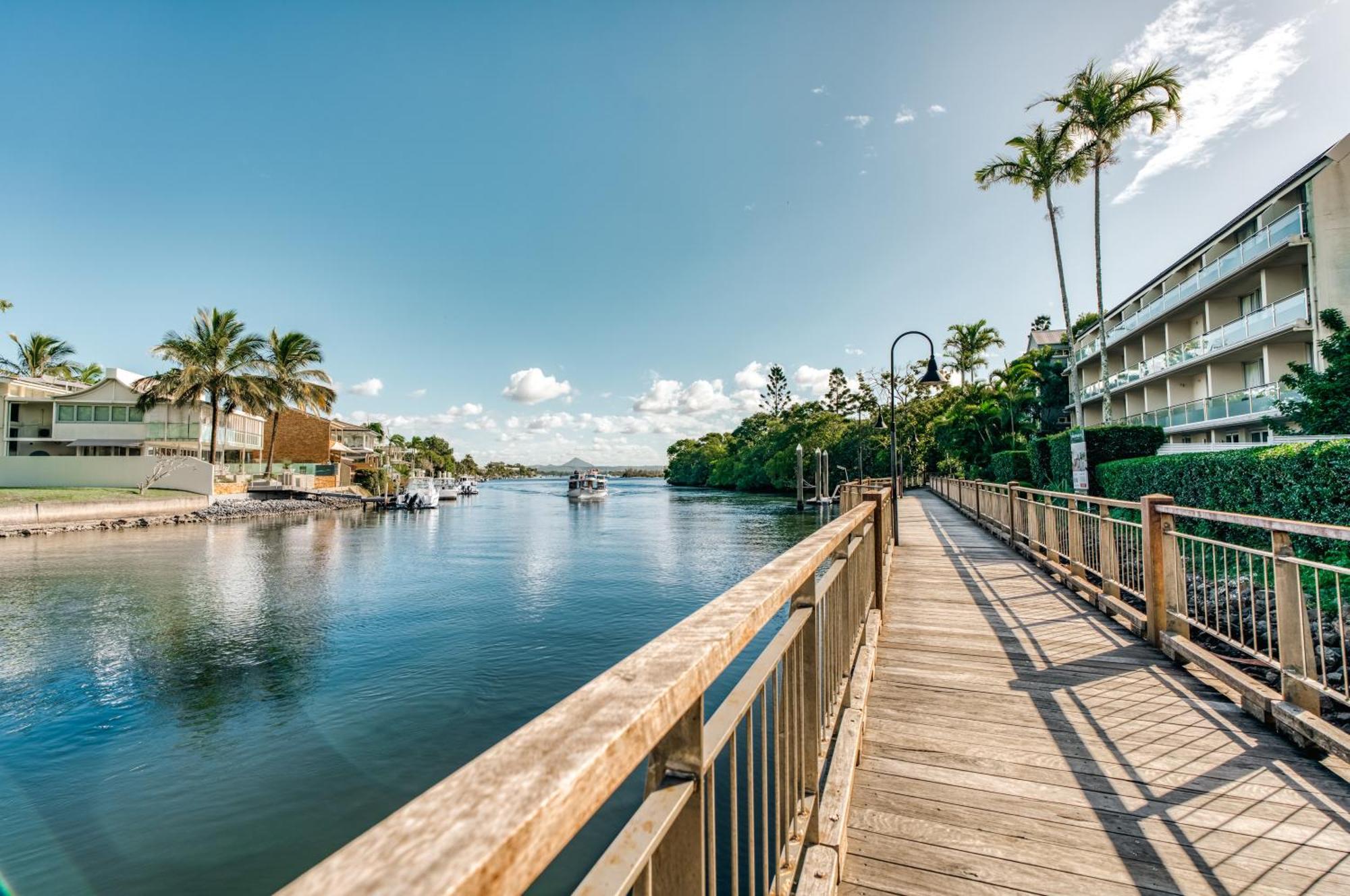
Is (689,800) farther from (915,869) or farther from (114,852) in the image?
(114,852)

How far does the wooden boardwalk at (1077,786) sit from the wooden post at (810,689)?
1.57 ft

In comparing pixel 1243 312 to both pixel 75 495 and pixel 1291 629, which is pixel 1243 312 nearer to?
pixel 1291 629

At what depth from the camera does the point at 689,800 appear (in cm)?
99

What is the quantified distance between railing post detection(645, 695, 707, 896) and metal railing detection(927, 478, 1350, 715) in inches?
117

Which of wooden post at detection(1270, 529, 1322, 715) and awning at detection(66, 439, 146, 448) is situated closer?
wooden post at detection(1270, 529, 1322, 715)

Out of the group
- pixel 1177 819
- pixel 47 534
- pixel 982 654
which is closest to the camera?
pixel 1177 819

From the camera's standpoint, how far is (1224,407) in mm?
20250

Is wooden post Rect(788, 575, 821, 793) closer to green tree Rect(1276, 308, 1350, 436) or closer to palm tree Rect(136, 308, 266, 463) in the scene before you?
green tree Rect(1276, 308, 1350, 436)

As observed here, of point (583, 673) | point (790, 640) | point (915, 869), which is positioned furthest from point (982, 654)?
point (583, 673)

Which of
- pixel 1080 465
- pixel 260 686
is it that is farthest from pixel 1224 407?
pixel 260 686

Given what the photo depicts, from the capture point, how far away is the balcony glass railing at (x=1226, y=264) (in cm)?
1791

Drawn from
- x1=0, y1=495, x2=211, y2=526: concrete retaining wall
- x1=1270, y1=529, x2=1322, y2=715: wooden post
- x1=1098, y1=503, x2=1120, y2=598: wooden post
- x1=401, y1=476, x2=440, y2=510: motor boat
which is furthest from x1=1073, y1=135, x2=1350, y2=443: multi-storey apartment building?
x1=401, y1=476, x2=440, y2=510: motor boat

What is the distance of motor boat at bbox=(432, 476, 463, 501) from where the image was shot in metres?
63.9

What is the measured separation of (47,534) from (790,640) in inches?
1333
